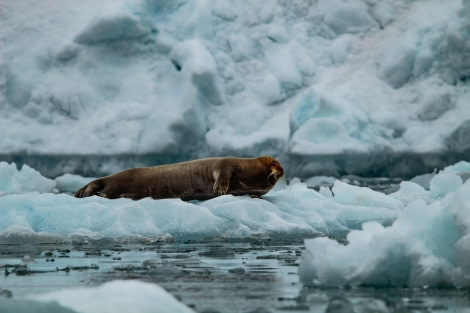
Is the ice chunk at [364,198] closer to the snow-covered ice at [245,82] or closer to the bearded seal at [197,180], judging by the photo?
the bearded seal at [197,180]

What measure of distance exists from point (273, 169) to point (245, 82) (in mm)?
8318

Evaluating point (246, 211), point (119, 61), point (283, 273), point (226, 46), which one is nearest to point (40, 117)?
Answer: point (119, 61)

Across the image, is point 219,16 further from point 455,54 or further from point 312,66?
point 455,54

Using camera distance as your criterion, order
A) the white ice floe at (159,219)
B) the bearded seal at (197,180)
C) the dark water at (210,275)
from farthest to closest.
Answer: the bearded seal at (197,180) < the white ice floe at (159,219) < the dark water at (210,275)

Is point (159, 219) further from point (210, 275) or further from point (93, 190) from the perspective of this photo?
point (210, 275)

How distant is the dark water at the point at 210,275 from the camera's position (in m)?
3.31

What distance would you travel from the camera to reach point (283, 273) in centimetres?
449

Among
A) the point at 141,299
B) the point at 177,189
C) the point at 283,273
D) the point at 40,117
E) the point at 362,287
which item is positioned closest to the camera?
the point at 141,299

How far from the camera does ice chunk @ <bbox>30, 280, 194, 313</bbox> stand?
275 centimetres

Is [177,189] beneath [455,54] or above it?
beneath

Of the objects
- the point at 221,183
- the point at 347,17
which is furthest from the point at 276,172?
the point at 347,17

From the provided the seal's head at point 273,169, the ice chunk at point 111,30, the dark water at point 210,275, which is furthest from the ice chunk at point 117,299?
the ice chunk at point 111,30

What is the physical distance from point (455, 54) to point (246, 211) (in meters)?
8.58

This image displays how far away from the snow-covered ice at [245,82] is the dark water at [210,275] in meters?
8.30
